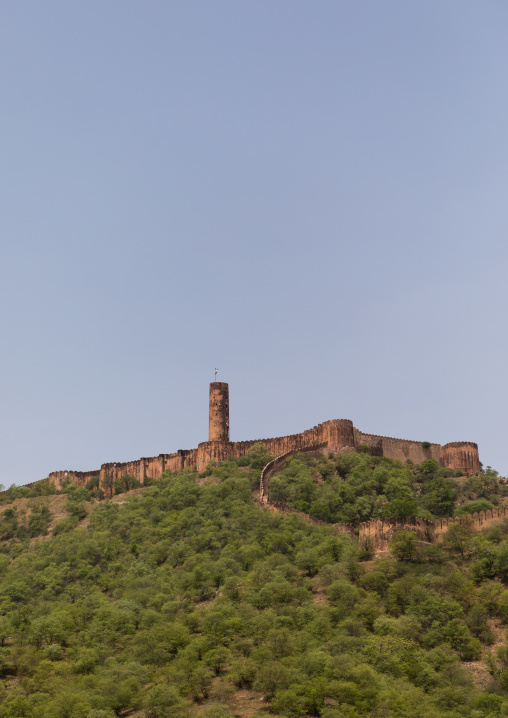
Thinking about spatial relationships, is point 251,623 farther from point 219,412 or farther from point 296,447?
point 219,412

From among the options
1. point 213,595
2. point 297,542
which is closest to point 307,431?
point 297,542

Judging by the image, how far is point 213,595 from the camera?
166ft

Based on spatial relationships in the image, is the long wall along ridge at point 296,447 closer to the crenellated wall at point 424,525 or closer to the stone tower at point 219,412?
the stone tower at point 219,412

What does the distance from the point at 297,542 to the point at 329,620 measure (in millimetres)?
10351

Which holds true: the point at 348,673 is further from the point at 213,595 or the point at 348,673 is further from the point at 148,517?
the point at 148,517

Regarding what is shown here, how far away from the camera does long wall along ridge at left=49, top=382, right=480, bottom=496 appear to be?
235 feet

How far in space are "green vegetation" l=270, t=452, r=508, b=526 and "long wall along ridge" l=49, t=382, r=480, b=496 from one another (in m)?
1.91

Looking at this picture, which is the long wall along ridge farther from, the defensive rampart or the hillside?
the defensive rampart

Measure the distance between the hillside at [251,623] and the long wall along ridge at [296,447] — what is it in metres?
9.62

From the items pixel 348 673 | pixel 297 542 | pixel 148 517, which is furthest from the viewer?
pixel 148 517

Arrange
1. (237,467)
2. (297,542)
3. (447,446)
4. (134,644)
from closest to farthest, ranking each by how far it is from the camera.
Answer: (134,644) < (297,542) < (237,467) < (447,446)

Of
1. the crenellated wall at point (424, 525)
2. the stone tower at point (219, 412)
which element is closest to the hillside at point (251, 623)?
the crenellated wall at point (424, 525)

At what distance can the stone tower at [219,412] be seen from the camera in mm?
74375

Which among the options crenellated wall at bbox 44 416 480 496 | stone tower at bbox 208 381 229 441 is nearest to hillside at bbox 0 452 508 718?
crenellated wall at bbox 44 416 480 496
